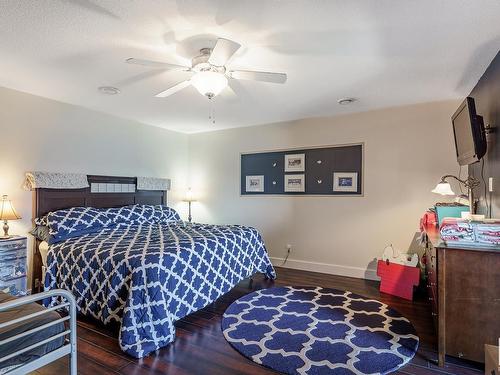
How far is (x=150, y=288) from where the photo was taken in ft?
7.16

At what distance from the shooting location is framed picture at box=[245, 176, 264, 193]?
15.8 ft

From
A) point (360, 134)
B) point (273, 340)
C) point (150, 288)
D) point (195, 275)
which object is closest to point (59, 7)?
point (150, 288)

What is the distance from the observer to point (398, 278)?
131 inches

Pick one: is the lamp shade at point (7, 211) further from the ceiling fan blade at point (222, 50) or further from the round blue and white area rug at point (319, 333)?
the ceiling fan blade at point (222, 50)

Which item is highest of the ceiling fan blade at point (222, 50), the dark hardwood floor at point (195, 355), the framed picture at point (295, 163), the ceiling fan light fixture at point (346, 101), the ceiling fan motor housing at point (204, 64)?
the ceiling fan light fixture at point (346, 101)

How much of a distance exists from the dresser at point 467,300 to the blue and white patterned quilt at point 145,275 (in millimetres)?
1885

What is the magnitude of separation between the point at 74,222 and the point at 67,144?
3.69 feet

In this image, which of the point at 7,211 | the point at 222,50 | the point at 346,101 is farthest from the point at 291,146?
the point at 7,211

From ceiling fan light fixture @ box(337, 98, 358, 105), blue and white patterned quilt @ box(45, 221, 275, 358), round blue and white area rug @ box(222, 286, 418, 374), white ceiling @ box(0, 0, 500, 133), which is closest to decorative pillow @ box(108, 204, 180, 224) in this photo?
blue and white patterned quilt @ box(45, 221, 275, 358)

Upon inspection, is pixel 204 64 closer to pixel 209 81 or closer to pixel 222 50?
pixel 209 81

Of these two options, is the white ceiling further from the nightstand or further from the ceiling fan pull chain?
the nightstand

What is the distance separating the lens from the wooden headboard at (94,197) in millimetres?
3322

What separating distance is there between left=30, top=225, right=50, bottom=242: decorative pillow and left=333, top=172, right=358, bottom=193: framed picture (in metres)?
3.66

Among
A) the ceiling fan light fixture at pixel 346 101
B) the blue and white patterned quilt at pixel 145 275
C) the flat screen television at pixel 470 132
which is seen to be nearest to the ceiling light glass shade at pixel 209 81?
the blue and white patterned quilt at pixel 145 275
